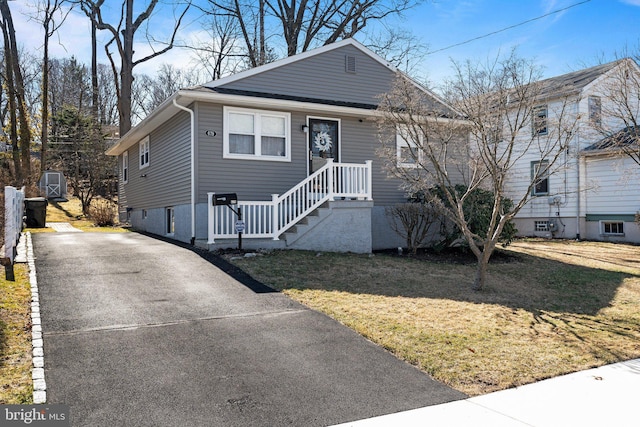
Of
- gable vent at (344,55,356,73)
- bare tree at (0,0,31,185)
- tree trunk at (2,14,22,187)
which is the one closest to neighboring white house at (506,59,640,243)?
gable vent at (344,55,356,73)

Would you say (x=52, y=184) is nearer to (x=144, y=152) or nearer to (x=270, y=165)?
(x=144, y=152)

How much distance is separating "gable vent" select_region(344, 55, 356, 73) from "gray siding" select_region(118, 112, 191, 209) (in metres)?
4.84

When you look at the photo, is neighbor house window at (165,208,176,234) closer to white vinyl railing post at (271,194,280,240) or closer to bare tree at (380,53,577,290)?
white vinyl railing post at (271,194,280,240)

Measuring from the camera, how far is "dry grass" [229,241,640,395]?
4992mm

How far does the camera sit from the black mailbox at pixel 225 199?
32.6 feet

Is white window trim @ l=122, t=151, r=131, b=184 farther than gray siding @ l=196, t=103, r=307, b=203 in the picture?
Yes

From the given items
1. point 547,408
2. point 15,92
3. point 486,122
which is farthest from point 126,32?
point 547,408

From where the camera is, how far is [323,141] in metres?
13.1

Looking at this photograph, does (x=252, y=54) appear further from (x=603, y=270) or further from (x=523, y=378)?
(x=523, y=378)

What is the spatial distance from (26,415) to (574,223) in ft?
64.0

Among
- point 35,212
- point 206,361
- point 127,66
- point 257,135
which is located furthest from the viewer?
point 127,66

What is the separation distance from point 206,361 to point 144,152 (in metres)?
13.4

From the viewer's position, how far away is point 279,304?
6.54m

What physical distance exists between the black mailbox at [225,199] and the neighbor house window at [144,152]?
22.9 feet
